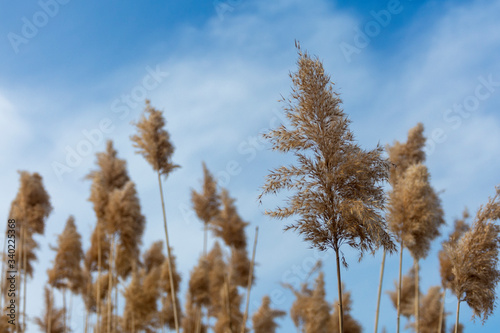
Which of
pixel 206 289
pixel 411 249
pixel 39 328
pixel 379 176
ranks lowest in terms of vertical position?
pixel 39 328

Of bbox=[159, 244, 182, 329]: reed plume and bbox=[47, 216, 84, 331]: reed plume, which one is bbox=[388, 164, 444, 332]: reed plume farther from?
bbox=[47, 216, 84, 331]: reed plume

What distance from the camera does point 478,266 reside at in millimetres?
6715

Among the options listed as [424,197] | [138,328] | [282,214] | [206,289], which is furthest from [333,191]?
[138,328]

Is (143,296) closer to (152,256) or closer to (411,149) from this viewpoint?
(152,256)

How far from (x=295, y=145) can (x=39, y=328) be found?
10561 millimetres

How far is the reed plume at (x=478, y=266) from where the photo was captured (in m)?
6.70

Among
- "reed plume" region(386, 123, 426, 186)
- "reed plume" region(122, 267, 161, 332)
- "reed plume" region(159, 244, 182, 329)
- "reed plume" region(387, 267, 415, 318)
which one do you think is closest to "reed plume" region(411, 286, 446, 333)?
"reed plume" region(387, 267, 415, 318)

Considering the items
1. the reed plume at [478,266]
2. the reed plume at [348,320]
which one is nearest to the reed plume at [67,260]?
the reed plume at [348,320]

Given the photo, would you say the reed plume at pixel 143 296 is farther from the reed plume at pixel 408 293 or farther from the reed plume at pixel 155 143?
the reed plume at pixel 408 293

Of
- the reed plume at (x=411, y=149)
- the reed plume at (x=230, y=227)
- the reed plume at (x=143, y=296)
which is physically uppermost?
the reed plume at (x=411, y=149)

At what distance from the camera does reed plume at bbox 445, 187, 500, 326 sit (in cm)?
670

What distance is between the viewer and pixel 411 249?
26.3ft

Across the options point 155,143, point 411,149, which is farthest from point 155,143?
point 411,149

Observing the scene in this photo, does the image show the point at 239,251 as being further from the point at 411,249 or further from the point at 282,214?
the point at 282,214
